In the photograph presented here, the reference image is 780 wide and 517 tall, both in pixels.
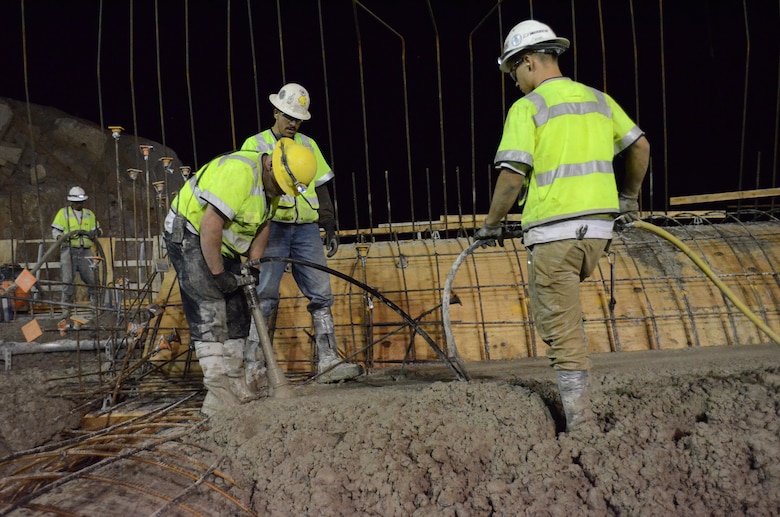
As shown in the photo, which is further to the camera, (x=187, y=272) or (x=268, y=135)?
(x=268, y=135)

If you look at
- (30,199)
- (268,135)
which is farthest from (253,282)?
(30,199)

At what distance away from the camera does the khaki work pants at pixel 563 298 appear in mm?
2436

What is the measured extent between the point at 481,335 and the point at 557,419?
2.30m

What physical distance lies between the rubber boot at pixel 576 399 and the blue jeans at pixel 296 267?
2.09 m

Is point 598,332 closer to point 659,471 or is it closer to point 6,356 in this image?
point 659,471

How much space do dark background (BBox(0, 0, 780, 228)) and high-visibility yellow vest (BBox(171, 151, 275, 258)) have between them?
11.0 feet

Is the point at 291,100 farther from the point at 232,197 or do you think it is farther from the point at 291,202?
the point at 232,197

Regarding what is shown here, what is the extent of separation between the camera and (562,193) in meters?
2.45

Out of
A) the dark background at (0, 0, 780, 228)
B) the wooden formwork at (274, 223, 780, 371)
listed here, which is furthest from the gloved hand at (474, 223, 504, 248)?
the dark background at (0, 0, 780, 228)

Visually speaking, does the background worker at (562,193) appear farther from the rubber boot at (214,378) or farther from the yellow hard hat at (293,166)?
the rubber boot at (214,378)

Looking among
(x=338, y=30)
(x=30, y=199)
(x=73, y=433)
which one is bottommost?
(x=73, y=433)

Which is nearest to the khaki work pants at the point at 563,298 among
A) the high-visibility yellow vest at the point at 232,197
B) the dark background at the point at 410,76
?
the high-visibility yellow vest at the point at 232,197

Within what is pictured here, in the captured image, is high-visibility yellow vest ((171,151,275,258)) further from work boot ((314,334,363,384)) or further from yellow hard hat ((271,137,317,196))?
work boot ((314,334,363,384))

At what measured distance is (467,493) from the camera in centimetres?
221
